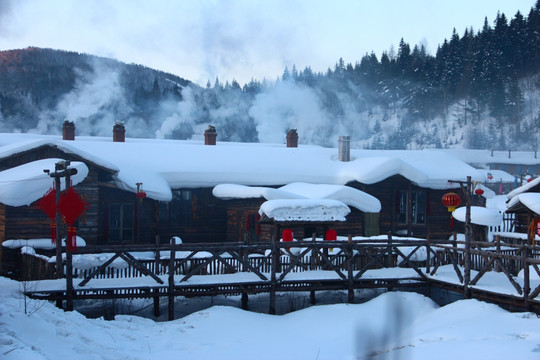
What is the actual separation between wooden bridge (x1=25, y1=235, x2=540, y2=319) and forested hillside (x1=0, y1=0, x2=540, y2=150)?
68.4 metres

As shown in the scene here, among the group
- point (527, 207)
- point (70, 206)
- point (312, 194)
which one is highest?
point (70, 206)

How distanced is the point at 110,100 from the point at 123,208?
76536mm

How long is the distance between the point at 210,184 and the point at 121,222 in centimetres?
414

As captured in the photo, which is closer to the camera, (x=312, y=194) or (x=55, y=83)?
(x=312, y=194)

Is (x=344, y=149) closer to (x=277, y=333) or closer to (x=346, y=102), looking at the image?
(x=277, y=333)

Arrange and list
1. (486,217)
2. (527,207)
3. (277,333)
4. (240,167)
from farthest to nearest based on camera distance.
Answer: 1. (240,167)
2. (527,207)
3. (486,217)
4. (277,333)

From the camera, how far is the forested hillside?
89.7 metres

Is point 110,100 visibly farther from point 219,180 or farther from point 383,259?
point 383,259

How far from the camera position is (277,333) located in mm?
11633

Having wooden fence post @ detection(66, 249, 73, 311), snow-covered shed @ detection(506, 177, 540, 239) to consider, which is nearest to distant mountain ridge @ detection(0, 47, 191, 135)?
snow-covered shed @ detection(506, 177, 540, 239)

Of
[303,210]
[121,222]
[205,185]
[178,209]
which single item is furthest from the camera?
[178,209]

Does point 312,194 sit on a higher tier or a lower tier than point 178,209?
higher

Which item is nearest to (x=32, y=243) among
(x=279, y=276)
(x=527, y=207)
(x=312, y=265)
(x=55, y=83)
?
(x=279, y=276)

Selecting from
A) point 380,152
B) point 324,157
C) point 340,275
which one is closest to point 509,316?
point 340,275
